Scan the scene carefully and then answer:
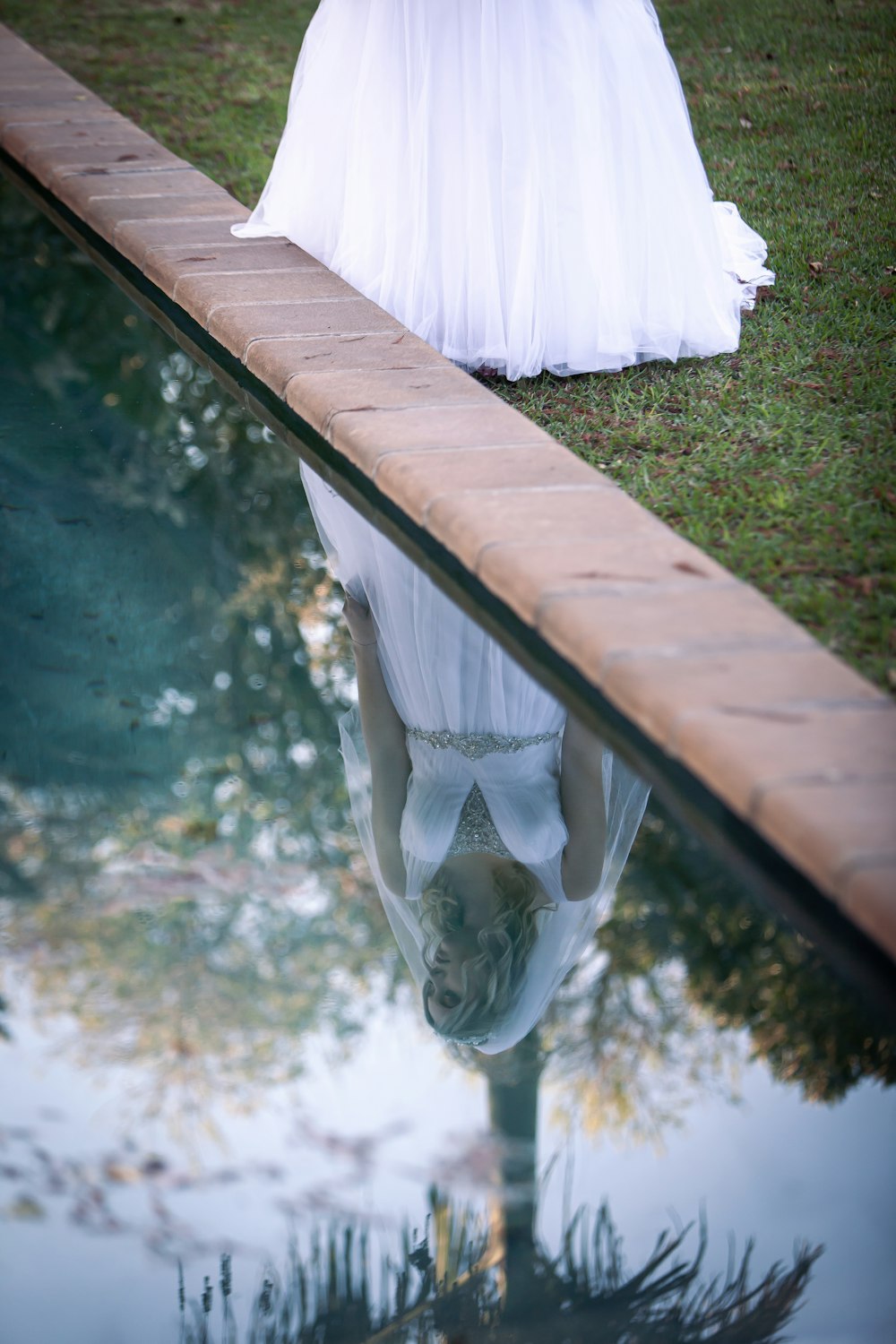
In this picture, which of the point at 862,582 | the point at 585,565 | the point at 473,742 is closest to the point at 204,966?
the point at 473,742

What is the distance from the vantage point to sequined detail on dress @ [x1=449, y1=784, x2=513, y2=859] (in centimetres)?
183

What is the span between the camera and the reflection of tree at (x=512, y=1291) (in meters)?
1.25

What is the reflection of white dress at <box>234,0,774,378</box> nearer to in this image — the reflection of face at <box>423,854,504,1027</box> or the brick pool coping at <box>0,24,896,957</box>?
the brick pool coping at <box>0,24,896,957</box>

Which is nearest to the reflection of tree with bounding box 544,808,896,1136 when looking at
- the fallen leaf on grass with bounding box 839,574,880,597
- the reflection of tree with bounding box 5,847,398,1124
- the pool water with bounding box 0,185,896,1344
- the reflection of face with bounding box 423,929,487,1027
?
the pool water with bounding box 0,185,896,1344

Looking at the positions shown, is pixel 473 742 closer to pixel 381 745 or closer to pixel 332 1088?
pixel 381 745

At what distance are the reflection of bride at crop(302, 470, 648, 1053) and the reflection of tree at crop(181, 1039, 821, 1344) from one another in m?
0.26

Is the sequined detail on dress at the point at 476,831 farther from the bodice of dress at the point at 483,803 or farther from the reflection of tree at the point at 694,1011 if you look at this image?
the reflection of tree at the point at 694,1011

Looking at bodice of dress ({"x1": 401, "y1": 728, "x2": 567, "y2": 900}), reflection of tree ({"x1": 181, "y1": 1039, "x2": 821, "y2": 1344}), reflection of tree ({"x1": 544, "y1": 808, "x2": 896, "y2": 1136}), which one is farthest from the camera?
bodice of dress ({"x1": 401, "y1": 728, "x2": 567, "y2": 900})

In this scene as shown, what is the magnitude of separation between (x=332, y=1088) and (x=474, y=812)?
53cm

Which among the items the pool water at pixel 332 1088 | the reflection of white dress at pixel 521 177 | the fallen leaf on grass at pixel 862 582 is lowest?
the pool water at pixel 332 1088

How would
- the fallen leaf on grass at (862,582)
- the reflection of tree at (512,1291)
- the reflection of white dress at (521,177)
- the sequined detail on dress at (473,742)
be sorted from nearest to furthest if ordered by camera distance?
the reflection of tree at (512,1291) < the sequined detail on dress at (473,742) < the fallen leaf on grass at (862,582) < the reflection of white dress at (521,177)

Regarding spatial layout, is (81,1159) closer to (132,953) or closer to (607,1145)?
(132,953)

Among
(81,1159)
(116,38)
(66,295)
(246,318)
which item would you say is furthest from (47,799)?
(116,38)

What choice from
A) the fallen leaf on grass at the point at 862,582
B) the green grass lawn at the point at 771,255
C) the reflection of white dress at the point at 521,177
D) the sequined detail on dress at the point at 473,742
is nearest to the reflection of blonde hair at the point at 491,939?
the sequined detail on dress at the point at 473,742
